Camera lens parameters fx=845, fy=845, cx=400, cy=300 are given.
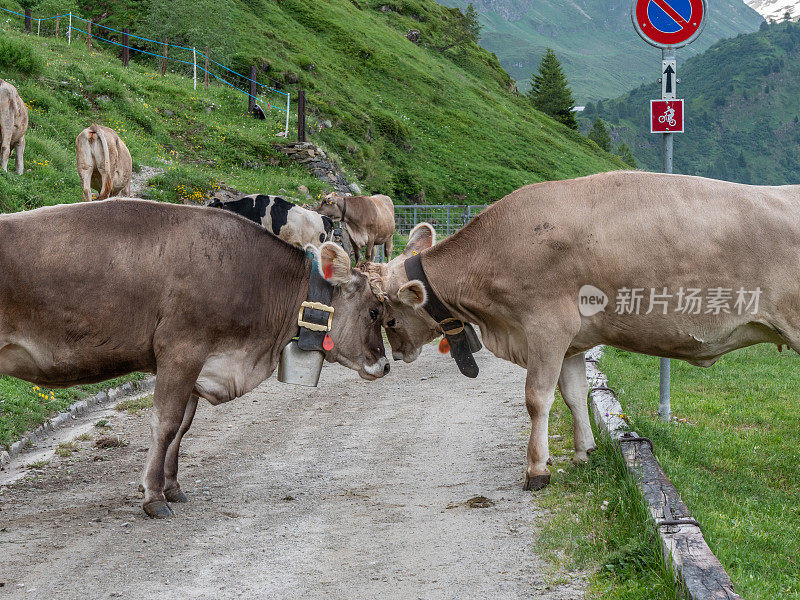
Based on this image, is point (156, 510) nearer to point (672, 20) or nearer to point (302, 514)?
point (302, 514)

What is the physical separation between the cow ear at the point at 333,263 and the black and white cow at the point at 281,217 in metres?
9.56

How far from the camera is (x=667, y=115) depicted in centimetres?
875

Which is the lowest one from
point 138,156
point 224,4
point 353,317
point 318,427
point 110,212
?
point 318,427

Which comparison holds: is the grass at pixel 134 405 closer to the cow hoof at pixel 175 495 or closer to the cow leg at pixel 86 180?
the cow hoof at pixel 175 495

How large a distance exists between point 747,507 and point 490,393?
4.85 m

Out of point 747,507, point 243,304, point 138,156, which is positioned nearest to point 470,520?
point 747,507

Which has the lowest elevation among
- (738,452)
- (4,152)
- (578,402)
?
(738,452)

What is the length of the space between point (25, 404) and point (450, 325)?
4.89 m

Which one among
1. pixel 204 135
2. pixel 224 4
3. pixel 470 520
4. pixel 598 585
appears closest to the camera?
pixel 598 585

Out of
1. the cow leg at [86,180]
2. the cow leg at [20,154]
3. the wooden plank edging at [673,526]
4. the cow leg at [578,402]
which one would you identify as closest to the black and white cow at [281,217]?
the cow leg at [86,180]

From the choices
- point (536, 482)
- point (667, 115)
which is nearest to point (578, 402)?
point (536, 482)

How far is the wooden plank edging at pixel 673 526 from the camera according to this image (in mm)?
4168

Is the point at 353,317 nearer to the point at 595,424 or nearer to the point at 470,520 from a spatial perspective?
the point at 470,520

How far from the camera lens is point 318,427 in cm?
920
